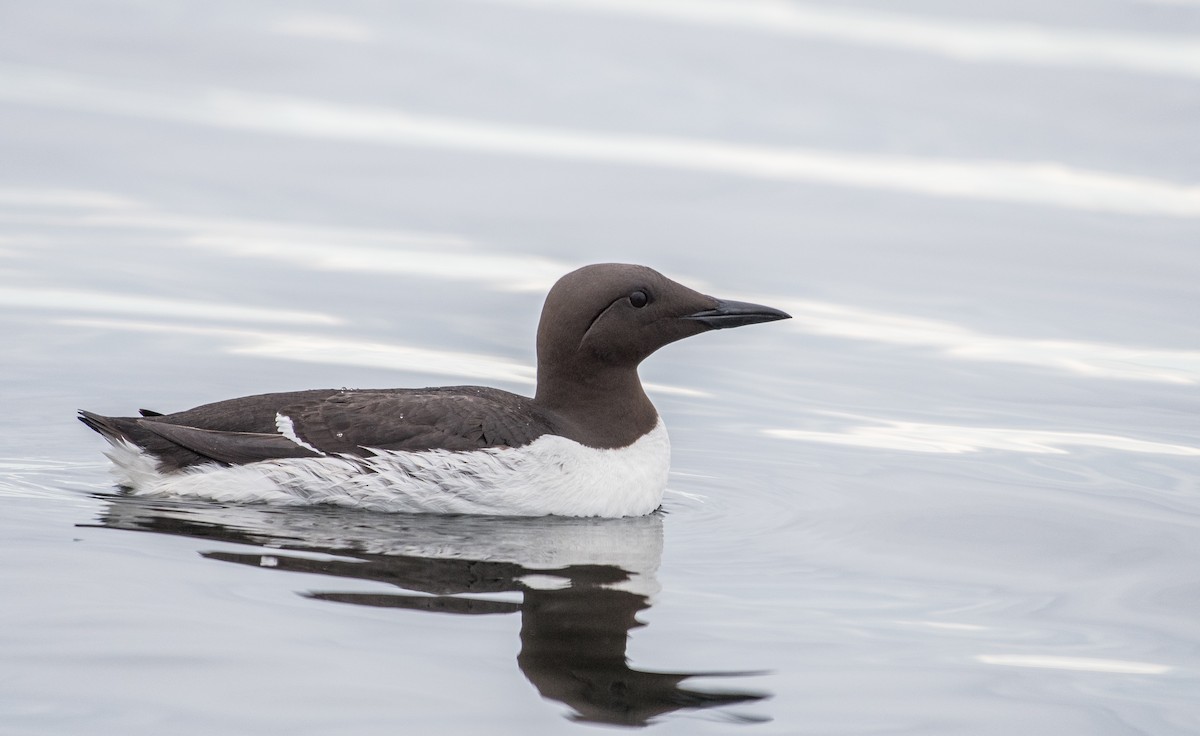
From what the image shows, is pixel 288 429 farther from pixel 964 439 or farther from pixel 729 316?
pixel 964 439

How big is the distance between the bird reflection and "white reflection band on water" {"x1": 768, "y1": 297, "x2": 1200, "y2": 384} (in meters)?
3.38

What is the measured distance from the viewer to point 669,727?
4.65 m

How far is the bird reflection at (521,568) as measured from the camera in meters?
4.90

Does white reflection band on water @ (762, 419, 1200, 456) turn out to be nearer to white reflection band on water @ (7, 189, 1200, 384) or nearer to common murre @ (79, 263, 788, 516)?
white reflection band on water @ (7, 189, 1200, 384)

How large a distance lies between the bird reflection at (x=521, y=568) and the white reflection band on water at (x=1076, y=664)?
0.84 metres

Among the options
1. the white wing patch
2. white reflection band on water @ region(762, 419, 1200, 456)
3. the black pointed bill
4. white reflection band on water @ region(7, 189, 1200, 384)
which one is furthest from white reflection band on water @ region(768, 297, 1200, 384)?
the white wing patch

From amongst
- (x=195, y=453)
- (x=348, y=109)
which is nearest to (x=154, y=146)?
(x=348, y=109)

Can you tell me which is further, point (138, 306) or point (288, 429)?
point (138, 306)

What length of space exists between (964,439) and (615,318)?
6.75 ft

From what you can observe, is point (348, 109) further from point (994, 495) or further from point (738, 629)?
point (738, 629)

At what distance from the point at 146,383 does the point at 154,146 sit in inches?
211

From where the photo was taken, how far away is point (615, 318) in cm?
695

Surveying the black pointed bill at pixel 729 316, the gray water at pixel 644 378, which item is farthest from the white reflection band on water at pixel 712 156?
the black pointed bill at pixel 729 316

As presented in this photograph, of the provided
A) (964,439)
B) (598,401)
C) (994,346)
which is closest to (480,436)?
(598,401)
